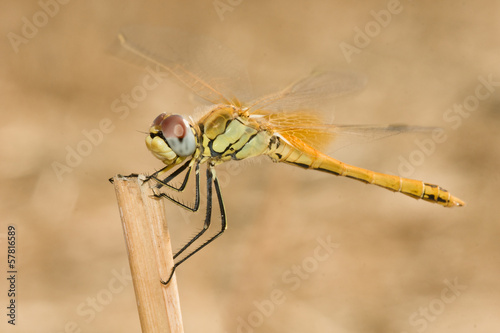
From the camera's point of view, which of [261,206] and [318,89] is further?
[261,206]

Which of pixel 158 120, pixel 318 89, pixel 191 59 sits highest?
pixel 191 59

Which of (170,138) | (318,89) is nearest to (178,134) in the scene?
(170,138)

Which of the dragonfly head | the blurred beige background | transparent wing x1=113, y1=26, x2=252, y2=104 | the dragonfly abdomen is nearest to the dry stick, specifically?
the dragonfly head

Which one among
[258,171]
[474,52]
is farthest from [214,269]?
[474,52]

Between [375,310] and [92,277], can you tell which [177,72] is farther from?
[375,310]

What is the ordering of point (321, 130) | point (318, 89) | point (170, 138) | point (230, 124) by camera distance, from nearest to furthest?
1. point (170, 138)
2. point (230, 124)
3. point (318, 89)
4. point (321, 130)

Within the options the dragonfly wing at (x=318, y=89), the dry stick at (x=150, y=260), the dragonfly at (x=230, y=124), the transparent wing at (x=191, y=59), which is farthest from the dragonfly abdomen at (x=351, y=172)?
the dry stick at (x=150, y=260)

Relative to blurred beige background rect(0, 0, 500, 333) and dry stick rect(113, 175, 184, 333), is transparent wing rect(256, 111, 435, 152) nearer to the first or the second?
dry stick rect(113, 175, 184, 333)

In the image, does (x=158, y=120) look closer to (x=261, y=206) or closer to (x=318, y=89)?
(x=318, y=89)
